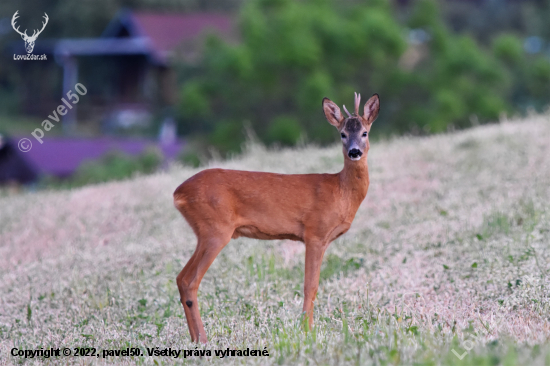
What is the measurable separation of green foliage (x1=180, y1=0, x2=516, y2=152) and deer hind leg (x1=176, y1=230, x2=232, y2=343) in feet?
59.8

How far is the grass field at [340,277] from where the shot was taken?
196 inches

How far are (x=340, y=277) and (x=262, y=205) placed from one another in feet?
7.01

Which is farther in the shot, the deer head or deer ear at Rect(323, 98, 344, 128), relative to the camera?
deer ear at Rect(323, 98, 344, 128)

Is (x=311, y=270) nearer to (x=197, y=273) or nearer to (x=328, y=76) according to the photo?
(x=197, y=273)

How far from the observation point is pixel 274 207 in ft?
18.5

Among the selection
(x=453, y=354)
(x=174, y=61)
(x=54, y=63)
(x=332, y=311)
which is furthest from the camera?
(x=54, y=63)

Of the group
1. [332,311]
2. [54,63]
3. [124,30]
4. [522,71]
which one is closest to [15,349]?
[332,311]

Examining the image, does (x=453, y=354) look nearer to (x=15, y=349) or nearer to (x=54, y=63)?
(x=15, y=349)

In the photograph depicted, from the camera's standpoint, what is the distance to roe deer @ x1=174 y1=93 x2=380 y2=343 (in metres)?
5.50

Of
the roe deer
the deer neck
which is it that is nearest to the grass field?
the roe deer

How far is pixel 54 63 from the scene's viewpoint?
40000mm

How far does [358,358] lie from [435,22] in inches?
990

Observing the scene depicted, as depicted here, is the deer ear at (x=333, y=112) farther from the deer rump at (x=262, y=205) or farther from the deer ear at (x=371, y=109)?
the deer rump at (x=262, y=205)

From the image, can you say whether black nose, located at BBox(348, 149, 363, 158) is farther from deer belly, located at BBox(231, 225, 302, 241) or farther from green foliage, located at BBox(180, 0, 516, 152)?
green foliage, located at BBox(180, 0, 516, 152)
